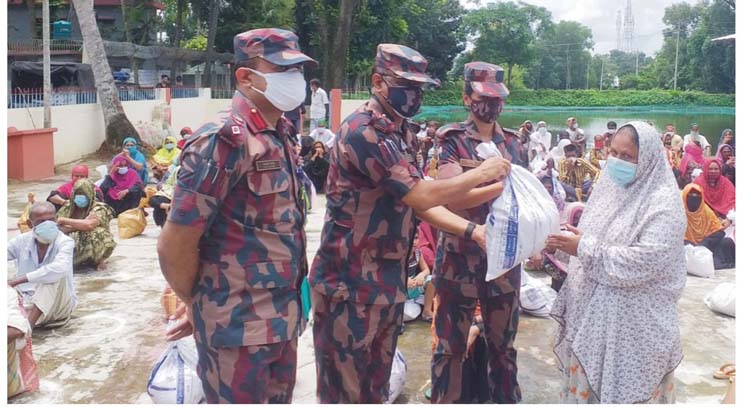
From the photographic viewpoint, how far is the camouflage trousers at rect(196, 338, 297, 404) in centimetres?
229

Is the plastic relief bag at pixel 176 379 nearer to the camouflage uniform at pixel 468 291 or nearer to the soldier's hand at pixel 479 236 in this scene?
the camouflage uniform at pixel 468 291

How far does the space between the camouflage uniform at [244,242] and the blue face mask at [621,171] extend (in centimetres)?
140

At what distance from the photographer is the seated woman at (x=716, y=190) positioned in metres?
7.88

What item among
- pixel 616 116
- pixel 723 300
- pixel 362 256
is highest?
pixel 616 116

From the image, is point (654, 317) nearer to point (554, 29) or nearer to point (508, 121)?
point (508, 121)

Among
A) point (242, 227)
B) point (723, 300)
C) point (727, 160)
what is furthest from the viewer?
point (727, 160)

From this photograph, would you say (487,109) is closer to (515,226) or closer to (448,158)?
(448,158)

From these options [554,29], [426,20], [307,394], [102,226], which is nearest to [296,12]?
[426,20]

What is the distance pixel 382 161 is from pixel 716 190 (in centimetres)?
646

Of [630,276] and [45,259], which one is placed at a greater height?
[630,276]

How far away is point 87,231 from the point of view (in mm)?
6301

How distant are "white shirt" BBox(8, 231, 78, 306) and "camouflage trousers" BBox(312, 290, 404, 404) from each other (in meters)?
2.52

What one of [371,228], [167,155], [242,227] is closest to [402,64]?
[371,228]

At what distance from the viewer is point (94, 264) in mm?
6379
